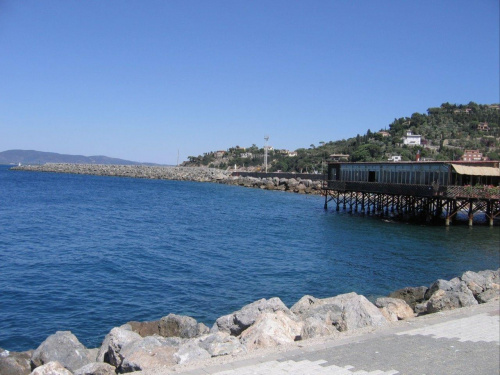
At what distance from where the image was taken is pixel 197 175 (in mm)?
118562

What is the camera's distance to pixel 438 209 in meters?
39.9

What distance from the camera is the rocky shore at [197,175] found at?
7981 cm

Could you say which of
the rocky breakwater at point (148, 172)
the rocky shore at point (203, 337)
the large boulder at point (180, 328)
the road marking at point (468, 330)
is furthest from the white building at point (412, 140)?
the large boulder at point (180, 328)

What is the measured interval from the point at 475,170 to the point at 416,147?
3549 inches

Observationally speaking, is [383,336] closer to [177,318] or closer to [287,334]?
[287,334]

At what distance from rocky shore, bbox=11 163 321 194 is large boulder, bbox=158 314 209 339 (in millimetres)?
64005

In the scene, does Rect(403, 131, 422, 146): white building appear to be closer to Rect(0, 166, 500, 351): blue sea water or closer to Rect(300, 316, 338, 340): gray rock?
Rect(0, 166, 500, 351): blue sea water

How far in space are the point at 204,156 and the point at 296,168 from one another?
225 ft

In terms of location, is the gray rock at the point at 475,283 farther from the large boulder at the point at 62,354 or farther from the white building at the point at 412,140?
the white building at the point at 412,140

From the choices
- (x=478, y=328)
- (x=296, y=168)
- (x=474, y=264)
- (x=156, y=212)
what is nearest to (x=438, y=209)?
(x=474, y=264)

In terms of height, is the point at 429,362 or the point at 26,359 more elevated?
the point at 429,362

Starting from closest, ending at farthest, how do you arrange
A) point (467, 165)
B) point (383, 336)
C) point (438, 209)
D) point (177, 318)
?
point (383, 336)
point (177, 318)
point (467, 165)
point (438, 209)

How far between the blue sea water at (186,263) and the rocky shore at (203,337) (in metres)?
2.12

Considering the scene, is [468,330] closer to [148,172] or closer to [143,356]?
[143,356]
